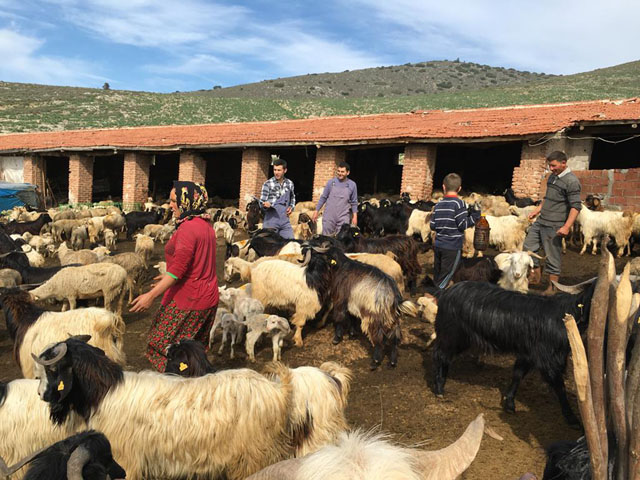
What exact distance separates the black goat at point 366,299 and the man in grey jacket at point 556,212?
2.08m

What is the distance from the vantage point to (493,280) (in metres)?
7.18

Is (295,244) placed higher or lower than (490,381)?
higher

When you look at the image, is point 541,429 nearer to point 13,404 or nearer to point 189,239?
point 189,239

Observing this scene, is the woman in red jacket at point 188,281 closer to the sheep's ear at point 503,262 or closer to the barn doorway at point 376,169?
the sheep's ear at point 503,262

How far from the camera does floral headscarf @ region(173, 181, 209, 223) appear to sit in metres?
3.77

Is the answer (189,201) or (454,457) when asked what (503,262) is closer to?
(189,201)

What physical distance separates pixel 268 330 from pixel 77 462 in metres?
3.94

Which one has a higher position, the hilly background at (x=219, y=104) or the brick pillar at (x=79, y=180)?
the hilly background at (x=219, y=104)

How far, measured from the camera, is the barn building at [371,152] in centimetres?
1276

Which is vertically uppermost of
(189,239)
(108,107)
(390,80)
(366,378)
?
(390,80)

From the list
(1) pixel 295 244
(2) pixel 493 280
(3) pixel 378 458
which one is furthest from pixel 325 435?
(1) pixel 295 244

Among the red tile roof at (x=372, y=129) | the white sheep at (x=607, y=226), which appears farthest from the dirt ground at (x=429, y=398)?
the red tile roof at (x=372, y=129)

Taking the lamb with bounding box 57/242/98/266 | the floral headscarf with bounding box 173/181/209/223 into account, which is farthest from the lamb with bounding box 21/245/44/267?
the floral headscarf with bounding box 173/181/209/223

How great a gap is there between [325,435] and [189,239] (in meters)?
1.90
